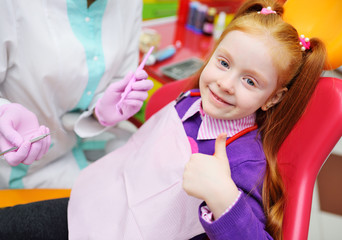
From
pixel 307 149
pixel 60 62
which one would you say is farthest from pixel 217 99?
pixel 60 62

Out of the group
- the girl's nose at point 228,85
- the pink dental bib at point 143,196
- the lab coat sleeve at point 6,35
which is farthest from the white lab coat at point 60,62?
the girl's nose at point 228,85

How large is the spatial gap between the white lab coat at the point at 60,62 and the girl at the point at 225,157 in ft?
0.75

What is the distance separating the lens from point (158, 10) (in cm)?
194

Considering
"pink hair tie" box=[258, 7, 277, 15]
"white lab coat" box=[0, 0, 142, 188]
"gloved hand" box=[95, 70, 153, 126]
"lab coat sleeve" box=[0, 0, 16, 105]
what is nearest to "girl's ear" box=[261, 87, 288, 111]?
"pink hair tie" box=[258, 7, 277, 15]

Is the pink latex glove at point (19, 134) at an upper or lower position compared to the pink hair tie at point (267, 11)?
lower

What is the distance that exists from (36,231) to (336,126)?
834 mm

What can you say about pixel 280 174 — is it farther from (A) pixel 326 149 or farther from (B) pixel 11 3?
(B) pixel 11 3

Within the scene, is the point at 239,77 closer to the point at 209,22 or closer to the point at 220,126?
the point at 220,126

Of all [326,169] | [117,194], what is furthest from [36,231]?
[326,169]

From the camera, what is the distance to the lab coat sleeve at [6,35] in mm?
746

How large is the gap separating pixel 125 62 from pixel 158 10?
100 centimetres

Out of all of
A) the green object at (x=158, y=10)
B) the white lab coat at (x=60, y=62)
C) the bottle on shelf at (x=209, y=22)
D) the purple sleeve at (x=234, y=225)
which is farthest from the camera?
the green object at (x=158, y=10)

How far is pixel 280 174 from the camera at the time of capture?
2.52ft

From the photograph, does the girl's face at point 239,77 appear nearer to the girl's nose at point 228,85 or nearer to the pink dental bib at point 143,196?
the girl's nose at point 228,85
